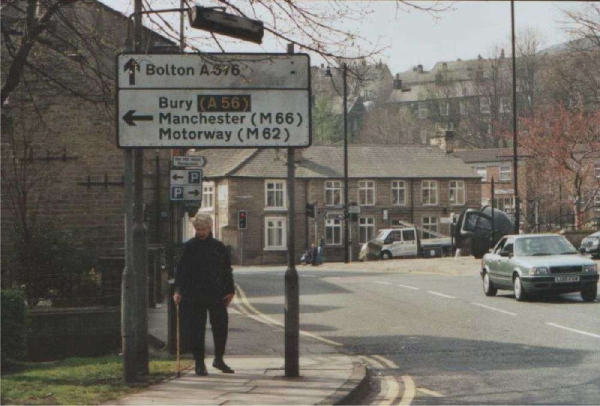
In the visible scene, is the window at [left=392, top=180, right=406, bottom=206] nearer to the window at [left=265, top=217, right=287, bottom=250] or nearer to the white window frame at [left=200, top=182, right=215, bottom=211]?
the window at [left=265, top=217, right=287, bottom=250]

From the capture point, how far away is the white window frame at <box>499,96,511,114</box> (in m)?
103

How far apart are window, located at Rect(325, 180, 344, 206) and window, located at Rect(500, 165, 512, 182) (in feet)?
81.3

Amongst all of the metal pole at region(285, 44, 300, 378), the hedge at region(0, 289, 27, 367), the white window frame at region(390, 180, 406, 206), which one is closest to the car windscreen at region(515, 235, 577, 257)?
the hedge at region(0, 289, 27, 367)

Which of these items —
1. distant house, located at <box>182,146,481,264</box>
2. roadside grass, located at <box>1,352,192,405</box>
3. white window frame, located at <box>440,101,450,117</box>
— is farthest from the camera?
white window frame, located at <box>440,101,450,117</box>

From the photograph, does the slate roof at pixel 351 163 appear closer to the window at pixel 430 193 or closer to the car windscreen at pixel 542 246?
the window at pixel 430 193

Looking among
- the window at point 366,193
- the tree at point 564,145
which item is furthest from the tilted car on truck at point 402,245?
the tree at point 564,145

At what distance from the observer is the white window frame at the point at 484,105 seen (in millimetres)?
107000

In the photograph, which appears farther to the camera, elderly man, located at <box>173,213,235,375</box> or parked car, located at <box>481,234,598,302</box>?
parked car, located at <box>481,234,598,302</box>

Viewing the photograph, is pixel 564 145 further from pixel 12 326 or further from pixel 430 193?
pixel 12 326

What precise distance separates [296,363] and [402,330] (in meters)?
6.78

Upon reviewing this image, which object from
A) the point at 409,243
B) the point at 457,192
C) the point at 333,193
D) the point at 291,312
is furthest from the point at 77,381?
the point at 457,192

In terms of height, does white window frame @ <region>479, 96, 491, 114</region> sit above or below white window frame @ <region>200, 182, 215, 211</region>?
above

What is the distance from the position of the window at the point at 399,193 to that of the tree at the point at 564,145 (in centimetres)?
949

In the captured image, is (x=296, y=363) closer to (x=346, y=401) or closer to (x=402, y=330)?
(x=346, y=401)
